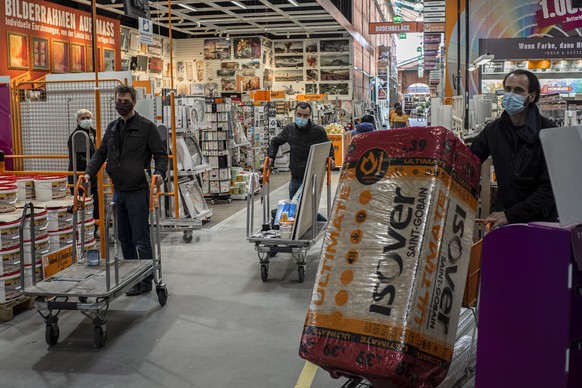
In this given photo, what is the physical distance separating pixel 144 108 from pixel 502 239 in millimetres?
6109

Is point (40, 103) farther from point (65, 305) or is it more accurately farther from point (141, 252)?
point (65, 305)

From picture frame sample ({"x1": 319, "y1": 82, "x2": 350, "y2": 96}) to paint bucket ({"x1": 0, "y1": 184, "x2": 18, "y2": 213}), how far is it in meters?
26.5

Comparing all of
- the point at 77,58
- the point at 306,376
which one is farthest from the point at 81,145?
the point at 77,58

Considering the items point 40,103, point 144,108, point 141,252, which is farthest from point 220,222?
point 141,252

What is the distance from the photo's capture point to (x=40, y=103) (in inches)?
317

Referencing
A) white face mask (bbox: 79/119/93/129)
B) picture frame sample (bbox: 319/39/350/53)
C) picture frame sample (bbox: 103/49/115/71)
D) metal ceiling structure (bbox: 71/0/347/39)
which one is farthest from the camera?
picture frame sample (bbox: 319/39/350/53)

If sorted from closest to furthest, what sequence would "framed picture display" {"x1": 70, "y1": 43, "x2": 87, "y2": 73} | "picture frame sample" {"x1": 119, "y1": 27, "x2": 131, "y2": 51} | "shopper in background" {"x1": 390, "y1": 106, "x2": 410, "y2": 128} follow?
1. "framed picture display" {"x1": 70, "y1": 43, "x2": 87, "y2": 73}
2. "shopper in background" {"x1": 390, "y1": 106, "x2": 410, "y2": 128}
3. "picture frame sample" {"x1": 119, "y1": 27, "x2": 131, "y2": 51}

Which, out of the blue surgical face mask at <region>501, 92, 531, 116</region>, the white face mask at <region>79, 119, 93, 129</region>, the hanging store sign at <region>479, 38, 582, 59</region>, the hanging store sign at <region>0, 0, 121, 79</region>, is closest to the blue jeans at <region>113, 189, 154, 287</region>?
the white face mask at <region>79, 119, 93, 129</region>

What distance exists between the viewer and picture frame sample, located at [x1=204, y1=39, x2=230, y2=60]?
2831 centimetres

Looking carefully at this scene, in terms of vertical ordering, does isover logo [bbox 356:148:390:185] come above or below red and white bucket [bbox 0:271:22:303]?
above

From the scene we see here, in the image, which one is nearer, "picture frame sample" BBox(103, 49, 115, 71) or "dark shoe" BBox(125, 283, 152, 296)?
"dark shoe" BBox(125, 283, 152, 296)

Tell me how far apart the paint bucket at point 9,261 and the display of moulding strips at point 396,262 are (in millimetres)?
3246

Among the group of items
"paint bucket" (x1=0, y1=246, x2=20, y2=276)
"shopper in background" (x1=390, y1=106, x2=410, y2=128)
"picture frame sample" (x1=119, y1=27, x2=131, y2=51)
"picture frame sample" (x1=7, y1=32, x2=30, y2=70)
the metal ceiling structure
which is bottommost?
"paint bucket" (x1=0, y1=246, x2=20, y2=276)

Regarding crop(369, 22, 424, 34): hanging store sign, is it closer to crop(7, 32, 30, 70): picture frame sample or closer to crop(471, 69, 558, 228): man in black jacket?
crop(7, 32, 30, 70): picture frame sample
